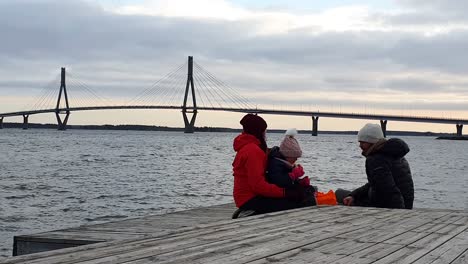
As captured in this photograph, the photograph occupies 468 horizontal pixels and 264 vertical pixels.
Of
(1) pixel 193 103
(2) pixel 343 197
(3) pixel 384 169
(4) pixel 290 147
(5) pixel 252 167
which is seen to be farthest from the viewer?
(1) pixel 193 103

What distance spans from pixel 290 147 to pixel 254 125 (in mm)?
375

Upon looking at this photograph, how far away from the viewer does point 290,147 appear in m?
6.18

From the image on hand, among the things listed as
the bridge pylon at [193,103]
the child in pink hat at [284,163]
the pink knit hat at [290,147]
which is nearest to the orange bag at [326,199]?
the child in pink hat at [284,163]

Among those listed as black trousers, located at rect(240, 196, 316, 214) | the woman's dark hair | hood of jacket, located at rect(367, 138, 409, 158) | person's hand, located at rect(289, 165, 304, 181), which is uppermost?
the woman's dark hair

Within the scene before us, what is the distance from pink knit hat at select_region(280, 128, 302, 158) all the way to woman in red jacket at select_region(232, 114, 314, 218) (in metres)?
0.16

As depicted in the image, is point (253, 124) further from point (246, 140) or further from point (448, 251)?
point (448, 251)

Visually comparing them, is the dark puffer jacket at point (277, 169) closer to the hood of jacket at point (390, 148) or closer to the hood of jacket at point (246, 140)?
the hood of jacket at point (246, 140)

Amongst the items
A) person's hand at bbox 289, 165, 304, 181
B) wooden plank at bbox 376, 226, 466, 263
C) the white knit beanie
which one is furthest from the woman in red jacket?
wooden plank at bbox 376, 226, 466, 263

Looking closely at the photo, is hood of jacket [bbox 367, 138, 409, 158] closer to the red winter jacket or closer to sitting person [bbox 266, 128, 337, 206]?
sitting person [bbox 266, 128, 337, 206]

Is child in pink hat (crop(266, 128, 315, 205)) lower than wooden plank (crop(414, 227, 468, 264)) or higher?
higher

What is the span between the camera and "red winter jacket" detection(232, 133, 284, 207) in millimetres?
6043

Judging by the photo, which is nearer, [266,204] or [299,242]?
[299,242]

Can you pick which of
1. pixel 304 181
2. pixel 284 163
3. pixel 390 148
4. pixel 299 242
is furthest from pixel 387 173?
pixel 299 242

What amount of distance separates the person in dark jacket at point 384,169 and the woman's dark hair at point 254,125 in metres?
1.14
